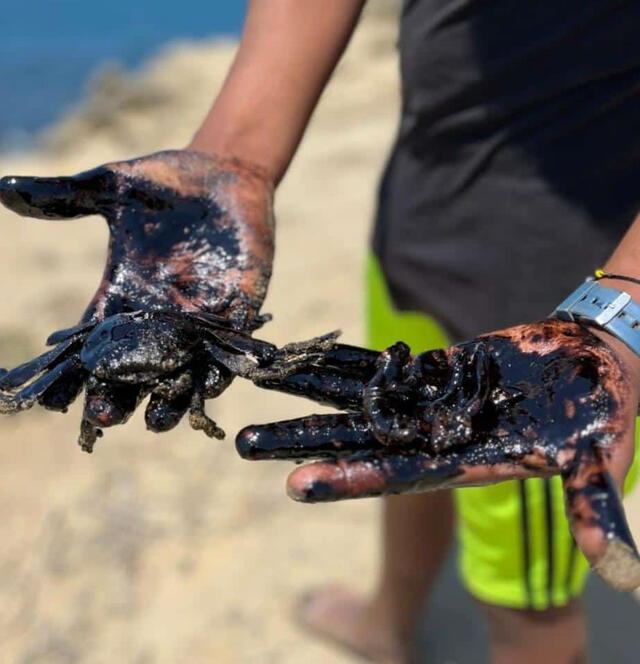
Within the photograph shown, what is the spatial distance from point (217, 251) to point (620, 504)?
810 millimetres

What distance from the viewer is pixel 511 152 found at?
65.2 inches

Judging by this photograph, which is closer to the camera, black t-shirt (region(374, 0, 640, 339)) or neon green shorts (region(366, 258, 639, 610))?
black t-shirt (region(374, 0, 640, 339))

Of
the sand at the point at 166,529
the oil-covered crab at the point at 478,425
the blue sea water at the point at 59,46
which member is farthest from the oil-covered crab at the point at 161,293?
the blue sea water at the point at 59,46

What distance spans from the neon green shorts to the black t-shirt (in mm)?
84

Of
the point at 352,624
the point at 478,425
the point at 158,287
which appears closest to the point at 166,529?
the point at 352,624

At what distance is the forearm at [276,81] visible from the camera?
1639 millimetres

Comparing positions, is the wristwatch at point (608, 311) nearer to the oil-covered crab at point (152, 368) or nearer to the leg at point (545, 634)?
the oil-covered crab at point (152, 368)

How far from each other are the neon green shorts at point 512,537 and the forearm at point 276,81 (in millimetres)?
441

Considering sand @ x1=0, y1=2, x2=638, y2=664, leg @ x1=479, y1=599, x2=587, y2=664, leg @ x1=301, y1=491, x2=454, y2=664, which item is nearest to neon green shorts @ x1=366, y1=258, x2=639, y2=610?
leg @ x1=479, y1=599, x2=587, y2=664

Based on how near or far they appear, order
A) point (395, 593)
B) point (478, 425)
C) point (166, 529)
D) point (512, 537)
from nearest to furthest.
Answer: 1. point (478, 425)
2. point (512, 537)
3. point (395, 593)
4. point (166, 529)

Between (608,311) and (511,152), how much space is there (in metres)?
0.59

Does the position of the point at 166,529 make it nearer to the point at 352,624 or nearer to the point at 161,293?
the point at 352,624

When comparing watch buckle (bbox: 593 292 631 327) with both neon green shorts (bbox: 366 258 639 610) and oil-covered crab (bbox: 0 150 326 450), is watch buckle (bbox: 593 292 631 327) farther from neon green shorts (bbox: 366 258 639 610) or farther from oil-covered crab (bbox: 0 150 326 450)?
Result: neon green shorts (bbox: 366 258 639 610)

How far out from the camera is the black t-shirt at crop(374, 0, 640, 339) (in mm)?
1533
